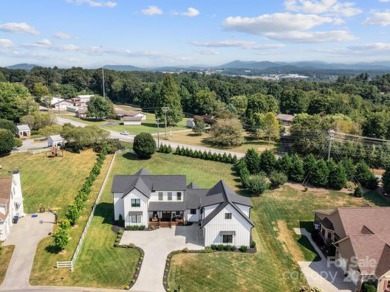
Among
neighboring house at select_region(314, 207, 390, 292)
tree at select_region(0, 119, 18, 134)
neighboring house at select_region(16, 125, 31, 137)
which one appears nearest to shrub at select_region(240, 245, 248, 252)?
neighboring house at select_region(314, 207, 390, 292)

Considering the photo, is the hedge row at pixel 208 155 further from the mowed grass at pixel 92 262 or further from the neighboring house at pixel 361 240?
the mowed grass at pixel 92 262

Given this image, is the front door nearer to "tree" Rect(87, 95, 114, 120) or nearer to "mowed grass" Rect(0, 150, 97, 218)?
"mowed grass" Rect(0, 150, 97, 218)

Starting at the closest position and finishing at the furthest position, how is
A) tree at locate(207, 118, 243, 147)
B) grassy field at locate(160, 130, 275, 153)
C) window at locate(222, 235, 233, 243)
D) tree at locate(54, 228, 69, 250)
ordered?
1. tree at locate(54, 228, 69, 250)
2. window at locate(222, 235, 233, 243)
3. tree at locate(207, 118, 243, 147)
4. grassy field at locate(160, 130, 275, 153)

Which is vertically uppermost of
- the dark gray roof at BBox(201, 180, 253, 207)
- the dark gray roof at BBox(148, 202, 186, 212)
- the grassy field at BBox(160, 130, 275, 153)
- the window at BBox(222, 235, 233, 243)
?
the dark gray roof at BBox(201, 180, 253, 207)

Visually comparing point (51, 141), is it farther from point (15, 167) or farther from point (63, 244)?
point (63, 244)

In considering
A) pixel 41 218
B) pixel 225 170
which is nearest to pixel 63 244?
pixel 41 218
